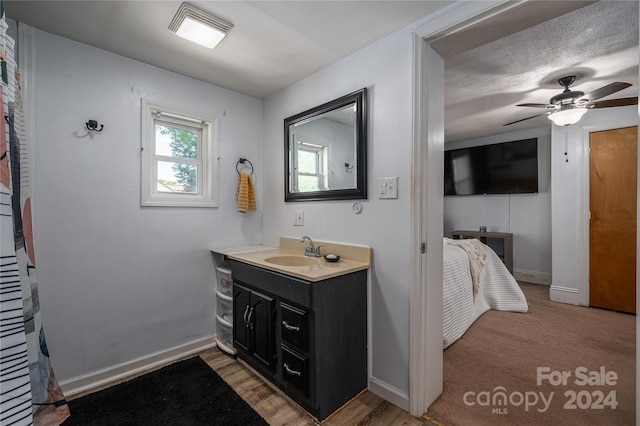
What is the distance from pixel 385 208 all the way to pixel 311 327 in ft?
2.73

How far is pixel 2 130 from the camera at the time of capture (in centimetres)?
72

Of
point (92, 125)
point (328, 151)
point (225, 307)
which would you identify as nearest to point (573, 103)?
point (328, 151)

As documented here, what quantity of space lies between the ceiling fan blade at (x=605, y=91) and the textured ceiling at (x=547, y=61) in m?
0.22

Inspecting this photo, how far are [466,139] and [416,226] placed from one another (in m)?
4.04

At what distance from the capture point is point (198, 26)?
1.59 meters

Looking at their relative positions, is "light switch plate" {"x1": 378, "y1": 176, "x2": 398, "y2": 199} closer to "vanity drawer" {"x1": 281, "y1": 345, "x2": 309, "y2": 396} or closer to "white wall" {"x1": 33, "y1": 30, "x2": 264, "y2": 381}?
"vanity drawer" {"x1": 281, "y1": 345, "x2": 309, "y2": 396}

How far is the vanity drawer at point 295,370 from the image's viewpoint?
1.52m

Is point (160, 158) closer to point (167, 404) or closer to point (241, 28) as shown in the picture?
point (241, 28)

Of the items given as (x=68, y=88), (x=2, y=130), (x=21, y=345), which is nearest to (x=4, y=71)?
(x=2, y=130)

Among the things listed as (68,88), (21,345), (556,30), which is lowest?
(21,345)

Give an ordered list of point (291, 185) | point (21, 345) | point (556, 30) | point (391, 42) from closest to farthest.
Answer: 1. point (21, 345)
2. point (391, 42)
3. point (556, 30)
4. point (291, 185)

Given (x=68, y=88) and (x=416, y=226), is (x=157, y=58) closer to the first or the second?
(x=68, y=88)

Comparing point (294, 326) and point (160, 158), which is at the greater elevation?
point (160, 158)

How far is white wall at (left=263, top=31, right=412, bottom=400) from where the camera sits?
1.61m
